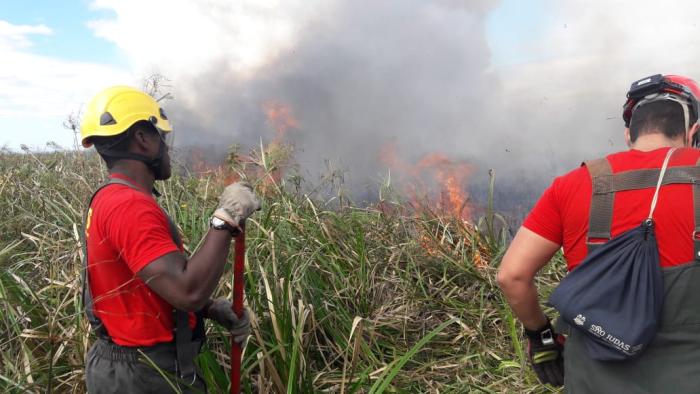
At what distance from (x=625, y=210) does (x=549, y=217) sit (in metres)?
0.25

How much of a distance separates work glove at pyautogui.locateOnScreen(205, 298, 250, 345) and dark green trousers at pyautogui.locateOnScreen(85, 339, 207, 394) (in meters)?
0.29

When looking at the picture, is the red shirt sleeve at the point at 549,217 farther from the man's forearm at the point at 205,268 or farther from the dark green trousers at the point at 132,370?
the dark green trousers at the point at 132,370

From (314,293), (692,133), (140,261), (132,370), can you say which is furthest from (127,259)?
(692,133)

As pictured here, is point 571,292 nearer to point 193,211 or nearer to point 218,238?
point 218,238

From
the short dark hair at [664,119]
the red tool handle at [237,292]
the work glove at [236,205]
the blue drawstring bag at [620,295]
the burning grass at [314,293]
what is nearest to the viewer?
the blue drawstring bag at [620,295]

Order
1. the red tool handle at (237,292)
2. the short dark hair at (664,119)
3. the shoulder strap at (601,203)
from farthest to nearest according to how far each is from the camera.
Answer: the red tool handle at (237,292) → the short dark hair at (664,119) → the shoulder strap at (601,203)

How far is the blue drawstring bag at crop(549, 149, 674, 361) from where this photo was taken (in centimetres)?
153

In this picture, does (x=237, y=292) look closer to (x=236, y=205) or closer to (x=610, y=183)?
(x=236, y=205)

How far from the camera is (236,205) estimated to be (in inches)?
77.3

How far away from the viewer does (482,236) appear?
5.00 metres

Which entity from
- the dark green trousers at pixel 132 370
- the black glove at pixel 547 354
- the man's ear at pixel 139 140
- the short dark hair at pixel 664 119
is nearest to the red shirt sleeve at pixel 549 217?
the short dark hair at pixel 664 119

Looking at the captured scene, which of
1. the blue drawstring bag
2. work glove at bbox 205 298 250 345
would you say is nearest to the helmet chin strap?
work glove at bbox 205 298 250 345

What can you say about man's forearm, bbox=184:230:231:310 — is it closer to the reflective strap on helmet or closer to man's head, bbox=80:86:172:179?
man's head, bbox=80:86:172:179

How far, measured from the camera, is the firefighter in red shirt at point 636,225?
1.57 meters
